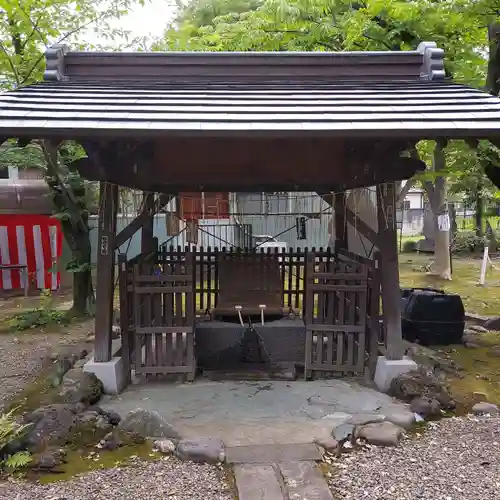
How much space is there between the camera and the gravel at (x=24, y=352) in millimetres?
6555

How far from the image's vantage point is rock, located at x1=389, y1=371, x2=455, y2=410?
17.8ft

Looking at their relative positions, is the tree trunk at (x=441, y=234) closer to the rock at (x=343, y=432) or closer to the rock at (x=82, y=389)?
the rock at (x=343, y=432)

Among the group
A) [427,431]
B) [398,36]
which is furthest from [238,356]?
[398,36]

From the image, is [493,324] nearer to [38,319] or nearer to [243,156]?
[243,156]

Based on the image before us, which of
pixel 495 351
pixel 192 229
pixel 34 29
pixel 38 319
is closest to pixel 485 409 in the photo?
pixel 495 351

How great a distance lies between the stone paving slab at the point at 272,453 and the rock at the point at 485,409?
2105 millimetres

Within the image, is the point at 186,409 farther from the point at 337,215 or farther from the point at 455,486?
the point at 337,215

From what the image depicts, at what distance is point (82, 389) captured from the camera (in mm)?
5301

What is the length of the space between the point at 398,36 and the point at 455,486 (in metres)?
7.47

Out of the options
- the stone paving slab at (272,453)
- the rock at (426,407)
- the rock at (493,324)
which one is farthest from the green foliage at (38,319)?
the rock at (493,324)

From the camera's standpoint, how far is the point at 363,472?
4.07 m

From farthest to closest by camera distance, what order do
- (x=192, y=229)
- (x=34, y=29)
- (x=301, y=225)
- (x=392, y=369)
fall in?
(x=301, y=225), (x=192, y=229), (x=34, y=29), (x=392, y=369)

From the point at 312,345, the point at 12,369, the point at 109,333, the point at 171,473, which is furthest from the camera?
the point at 12,369

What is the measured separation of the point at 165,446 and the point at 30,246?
10.3 metres
